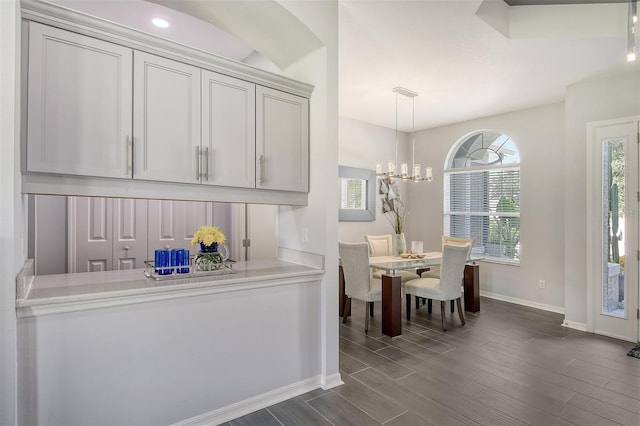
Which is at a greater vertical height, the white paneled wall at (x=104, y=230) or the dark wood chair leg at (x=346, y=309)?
the white paneled wall at (x=104, y=230)

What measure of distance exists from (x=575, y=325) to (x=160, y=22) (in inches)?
213

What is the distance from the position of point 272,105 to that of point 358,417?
2.22m

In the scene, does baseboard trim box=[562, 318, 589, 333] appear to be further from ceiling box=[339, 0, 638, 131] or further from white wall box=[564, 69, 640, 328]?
ceiling box=[339, 0, 638, 131]

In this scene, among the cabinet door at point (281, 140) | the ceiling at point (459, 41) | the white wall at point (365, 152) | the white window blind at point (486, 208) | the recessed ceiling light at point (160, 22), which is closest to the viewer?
the cabinet door at point (281, 140)

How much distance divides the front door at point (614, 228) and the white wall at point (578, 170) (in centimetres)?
12

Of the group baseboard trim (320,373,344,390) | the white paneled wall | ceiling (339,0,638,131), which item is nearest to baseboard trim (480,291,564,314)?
ceiling (339,0,638,131)

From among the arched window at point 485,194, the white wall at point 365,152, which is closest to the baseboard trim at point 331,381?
the white wall at point 365,152

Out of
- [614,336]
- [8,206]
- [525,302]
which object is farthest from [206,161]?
[525,302]

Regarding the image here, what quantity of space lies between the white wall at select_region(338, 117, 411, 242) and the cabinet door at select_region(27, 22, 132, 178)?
3.81m

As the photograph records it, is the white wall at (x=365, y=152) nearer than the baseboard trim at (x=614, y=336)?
No

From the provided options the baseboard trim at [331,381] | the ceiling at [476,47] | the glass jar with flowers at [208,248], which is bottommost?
the baseboard trim at [331,381]

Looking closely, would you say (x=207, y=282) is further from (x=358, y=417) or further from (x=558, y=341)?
(x=558, y=341)

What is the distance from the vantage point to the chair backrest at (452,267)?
366 centimetres

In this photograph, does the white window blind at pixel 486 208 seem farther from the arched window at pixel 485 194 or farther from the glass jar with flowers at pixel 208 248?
the glass jar with flowers at pixel 208 248
